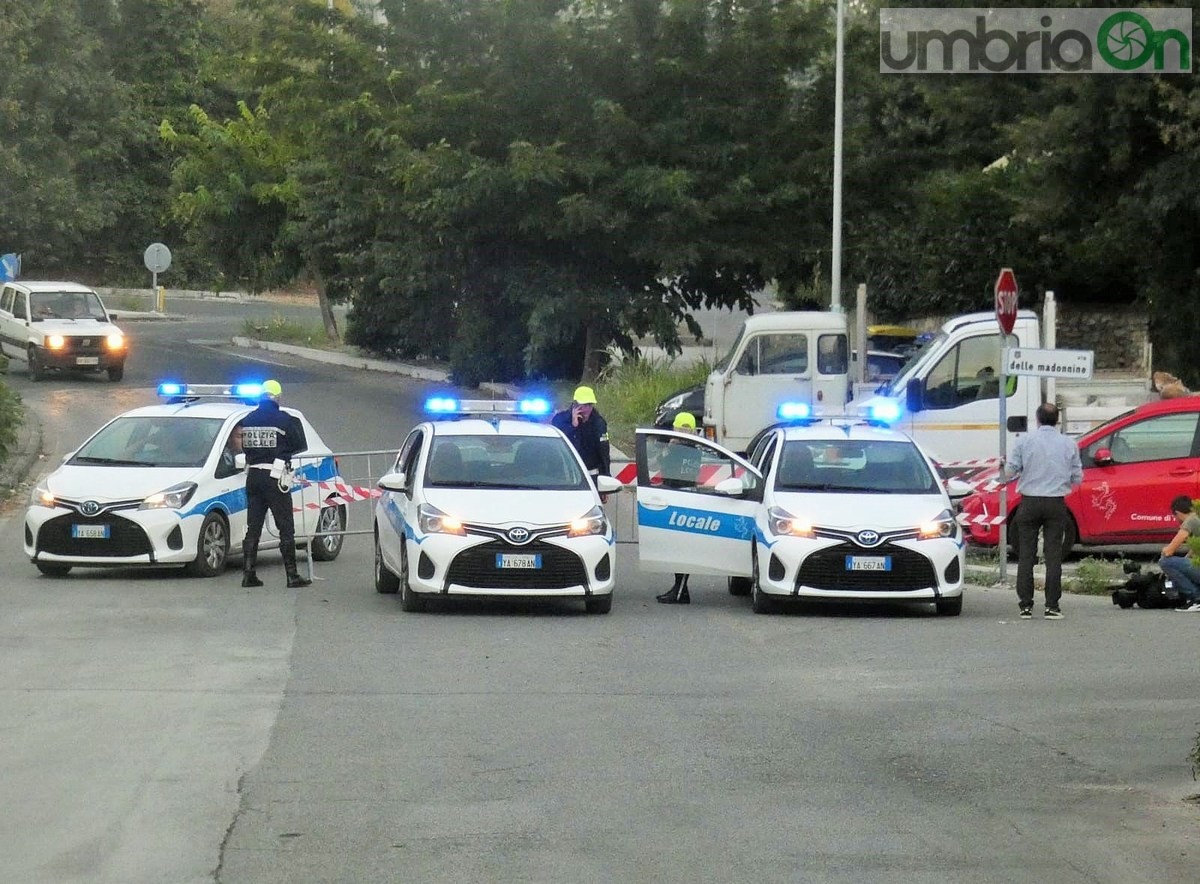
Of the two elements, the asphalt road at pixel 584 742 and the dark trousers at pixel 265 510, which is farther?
the dark trousers at pixel 265 510

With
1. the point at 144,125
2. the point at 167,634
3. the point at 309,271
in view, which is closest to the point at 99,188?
the point at 144,125

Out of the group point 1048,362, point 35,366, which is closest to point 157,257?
point 35,366

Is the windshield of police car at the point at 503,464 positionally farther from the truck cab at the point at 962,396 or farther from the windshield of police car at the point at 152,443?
the truck cab at the point at 962,396

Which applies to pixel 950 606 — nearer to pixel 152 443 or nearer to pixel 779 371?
pixel 152 443

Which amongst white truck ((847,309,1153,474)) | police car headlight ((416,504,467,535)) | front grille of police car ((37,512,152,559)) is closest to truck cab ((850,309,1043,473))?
white truck ((847,309,1153,474))

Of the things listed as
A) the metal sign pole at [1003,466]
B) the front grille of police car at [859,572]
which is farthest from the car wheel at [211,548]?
the metal sign pole at [1003,466]

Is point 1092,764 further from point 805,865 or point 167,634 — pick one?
point 167,634

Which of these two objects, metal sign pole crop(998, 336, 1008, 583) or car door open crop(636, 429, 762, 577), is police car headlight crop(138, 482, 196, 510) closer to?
car door open crop(636, 429, 762, 577)

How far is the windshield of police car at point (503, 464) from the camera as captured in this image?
16.8 metres

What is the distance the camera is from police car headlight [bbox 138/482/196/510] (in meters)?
18.3

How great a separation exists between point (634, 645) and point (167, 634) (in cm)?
350

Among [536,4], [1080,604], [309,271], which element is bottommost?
[1080,604]

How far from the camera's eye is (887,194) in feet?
132
